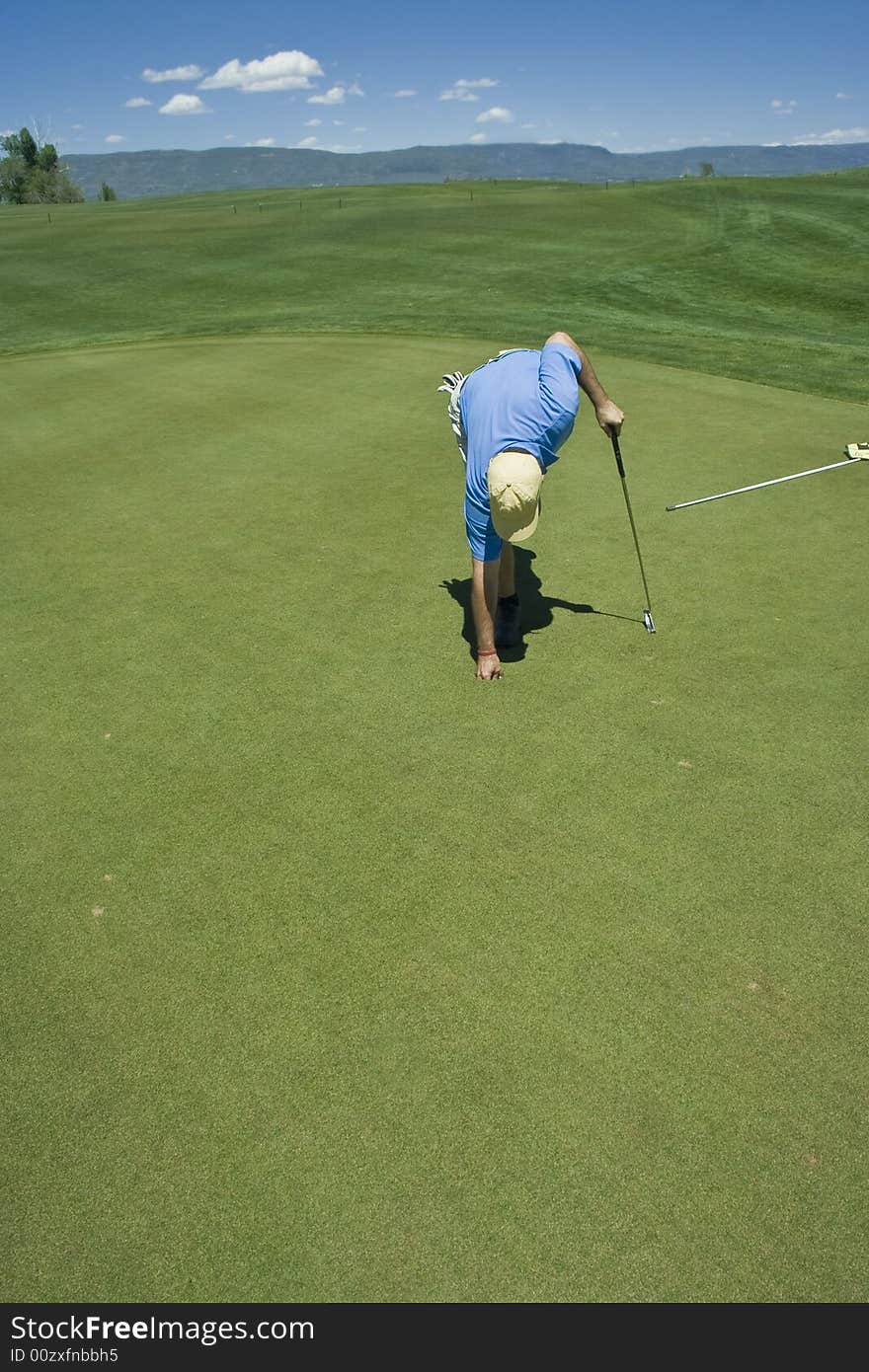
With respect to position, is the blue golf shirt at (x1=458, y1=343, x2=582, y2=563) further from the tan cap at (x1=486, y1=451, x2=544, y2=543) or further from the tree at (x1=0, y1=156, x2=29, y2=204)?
the tree at (x1=0, y1=156, x2=29, y2=204)

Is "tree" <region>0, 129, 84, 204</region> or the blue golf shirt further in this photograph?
"tree" <region>0, 129, 84, 204</region>

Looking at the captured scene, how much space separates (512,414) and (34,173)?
113939 millimetres

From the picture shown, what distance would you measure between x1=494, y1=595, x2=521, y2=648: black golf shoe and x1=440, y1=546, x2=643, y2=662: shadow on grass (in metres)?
0.04

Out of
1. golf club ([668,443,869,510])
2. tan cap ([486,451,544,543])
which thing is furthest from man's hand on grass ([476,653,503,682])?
golf club ([668,443,869,510])

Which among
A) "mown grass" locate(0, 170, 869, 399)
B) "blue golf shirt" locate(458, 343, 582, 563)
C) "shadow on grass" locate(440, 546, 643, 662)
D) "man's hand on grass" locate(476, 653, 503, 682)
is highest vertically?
"mown grass" locate(0, 170, 869, 399)

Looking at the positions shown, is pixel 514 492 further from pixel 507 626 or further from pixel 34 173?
pixel 34 173

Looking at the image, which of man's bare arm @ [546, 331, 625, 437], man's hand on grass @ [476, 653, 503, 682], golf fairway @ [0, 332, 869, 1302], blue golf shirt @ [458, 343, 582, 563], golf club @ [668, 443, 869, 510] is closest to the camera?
golf fairway @ [0, 332, 869, 1302]

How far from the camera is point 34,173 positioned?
98.9 meters

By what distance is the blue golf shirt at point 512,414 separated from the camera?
512cm

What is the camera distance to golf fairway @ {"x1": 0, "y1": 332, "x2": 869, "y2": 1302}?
2.68m

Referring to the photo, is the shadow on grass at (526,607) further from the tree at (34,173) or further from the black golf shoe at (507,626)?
the tree at (34,173)

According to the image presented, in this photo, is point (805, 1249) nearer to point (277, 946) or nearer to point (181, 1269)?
point (181, 1269)
